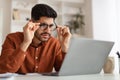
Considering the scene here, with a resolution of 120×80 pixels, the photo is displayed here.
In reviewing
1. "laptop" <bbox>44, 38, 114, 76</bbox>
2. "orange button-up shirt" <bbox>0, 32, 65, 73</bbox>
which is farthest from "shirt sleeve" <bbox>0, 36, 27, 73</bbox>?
"laptop" <bbox>44, 38, 114, 76</bbox>

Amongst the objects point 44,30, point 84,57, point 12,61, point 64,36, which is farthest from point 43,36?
point 84,57

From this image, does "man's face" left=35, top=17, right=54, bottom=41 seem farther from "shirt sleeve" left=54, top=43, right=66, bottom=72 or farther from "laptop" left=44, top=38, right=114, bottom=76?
"laptop" left=44, top=38, right=114, bottom=76

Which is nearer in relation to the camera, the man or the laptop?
the laptop

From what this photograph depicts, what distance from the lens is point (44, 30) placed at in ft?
4.84

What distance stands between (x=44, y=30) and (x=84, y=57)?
0.48 metres

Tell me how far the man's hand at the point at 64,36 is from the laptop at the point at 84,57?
15.1 inches

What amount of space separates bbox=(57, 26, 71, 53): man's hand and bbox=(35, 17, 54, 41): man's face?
0.09 m

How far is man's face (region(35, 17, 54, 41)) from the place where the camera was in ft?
4.82

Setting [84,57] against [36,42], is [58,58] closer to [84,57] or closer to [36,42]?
[36,42]

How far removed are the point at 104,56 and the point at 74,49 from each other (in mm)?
292

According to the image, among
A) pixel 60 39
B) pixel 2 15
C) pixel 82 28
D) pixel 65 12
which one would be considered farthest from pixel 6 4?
pixel 60 39

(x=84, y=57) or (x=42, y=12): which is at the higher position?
(x=42, y=12)

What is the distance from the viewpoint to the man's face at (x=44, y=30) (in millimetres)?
1469

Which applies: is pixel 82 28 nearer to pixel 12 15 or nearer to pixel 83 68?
pixel 12 15
